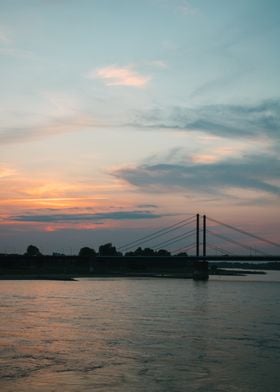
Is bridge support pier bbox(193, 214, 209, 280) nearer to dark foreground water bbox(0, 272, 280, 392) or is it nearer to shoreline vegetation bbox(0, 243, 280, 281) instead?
shoreline vegetation bbox(0, 243, 280, 281)

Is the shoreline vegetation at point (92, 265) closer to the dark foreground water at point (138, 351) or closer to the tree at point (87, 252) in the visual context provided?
the tree at point (87, 252)

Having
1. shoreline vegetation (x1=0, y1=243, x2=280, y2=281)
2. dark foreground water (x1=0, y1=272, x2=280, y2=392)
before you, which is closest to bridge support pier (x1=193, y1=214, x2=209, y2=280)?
shoreline vegetation (x1=0, y1=243, x2=280, y2=281)

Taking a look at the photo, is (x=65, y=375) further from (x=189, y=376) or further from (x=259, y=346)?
(x=259, y=346)

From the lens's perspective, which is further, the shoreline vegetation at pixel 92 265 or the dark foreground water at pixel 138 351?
the shoreline vegetation at pixel 92 265

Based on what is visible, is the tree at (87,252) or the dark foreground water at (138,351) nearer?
the dark foreground water at (138,351)

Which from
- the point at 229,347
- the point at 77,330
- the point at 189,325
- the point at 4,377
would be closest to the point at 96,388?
the point at 4,377

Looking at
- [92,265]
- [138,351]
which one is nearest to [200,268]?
[92,265]

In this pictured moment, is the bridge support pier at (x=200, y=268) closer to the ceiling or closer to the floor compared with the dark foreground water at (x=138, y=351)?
closer to the ceiling

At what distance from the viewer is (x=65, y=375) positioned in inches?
569

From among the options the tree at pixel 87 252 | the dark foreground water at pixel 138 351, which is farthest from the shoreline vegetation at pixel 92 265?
the dark foreground water at pixel 138 351

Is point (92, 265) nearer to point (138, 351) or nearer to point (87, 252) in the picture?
point (87, 252)

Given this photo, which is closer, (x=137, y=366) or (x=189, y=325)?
A: (x=137, y=366)

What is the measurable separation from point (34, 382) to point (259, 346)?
8721mm

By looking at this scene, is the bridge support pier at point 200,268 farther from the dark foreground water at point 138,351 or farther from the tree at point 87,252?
the dark foreground water at point 138,351
